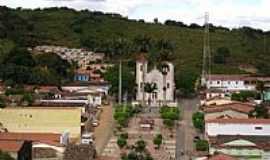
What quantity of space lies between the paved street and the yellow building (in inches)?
142

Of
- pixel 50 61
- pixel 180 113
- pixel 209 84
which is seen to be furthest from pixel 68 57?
pixel 180 113

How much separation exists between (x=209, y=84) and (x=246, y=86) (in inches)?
75.5

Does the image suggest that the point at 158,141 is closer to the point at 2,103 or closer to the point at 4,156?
the point at 2,103

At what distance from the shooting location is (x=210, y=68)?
148ft

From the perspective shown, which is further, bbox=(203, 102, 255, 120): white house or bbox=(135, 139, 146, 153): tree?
bbox=(203, 102, 255, 120): white house

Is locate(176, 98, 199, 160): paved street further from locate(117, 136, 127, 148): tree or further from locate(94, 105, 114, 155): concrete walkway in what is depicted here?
locate(94, 105, 114, 155): concrete walkway

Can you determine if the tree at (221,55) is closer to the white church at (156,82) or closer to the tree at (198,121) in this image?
the white church at (156,82)

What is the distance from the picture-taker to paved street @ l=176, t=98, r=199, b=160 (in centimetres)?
2302

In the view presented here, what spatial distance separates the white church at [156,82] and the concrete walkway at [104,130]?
351 cm

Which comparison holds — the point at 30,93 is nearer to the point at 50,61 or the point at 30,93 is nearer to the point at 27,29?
the point at 50,61

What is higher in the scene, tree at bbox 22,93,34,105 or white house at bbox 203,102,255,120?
tree at bbox 22,93,34,105

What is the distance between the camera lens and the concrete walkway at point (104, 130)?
946 inches

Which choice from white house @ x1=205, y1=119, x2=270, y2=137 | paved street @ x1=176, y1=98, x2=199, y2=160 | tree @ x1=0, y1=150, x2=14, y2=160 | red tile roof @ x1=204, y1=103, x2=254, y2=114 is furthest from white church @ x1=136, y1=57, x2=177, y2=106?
tree @ x1=0, y1=150, x2=14, y2=160

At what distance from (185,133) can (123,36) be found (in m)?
26.1
